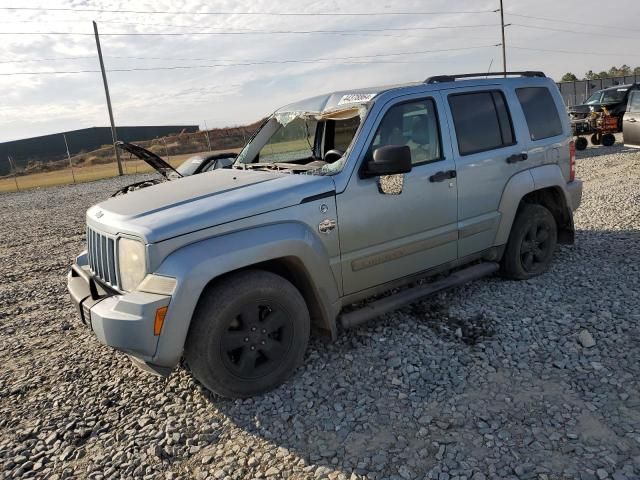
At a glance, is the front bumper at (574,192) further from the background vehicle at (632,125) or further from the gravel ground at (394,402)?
the background vehicle at (632,125)

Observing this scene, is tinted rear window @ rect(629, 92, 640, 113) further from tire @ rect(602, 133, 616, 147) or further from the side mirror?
the side mirror

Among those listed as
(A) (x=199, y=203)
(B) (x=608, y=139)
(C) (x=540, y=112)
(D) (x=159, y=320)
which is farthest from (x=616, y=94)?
(D) (x=159, y=320)

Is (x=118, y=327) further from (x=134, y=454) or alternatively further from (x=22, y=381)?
(x=22, y=381)

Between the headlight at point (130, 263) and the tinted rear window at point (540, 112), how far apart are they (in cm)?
387

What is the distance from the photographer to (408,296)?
410 centimetres

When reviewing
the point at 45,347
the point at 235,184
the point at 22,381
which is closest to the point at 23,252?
the point at 45,347

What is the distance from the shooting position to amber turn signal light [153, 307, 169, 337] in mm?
2943

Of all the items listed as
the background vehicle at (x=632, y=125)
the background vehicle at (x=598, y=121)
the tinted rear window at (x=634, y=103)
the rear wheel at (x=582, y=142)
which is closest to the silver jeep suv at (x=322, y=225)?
the background vehicle at (x=632, y=125)

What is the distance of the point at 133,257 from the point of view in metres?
3.16

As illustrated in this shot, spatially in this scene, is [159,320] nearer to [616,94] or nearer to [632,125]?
[632,125]

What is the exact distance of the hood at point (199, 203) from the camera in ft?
10.3

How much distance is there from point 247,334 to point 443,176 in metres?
2.12

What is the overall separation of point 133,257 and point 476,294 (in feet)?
10.8

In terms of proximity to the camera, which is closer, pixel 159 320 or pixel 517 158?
pixel 159 320
